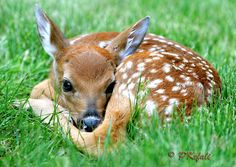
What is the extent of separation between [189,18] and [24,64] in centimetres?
299

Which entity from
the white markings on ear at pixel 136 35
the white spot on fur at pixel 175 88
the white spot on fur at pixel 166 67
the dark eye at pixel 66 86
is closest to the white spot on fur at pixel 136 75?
the white spot on fur at pixel 166 67

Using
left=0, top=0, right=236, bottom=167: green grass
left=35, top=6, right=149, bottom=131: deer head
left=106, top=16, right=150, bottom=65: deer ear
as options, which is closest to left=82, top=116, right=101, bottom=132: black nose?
left=35, top=6, right=149, bottom=131: deer head

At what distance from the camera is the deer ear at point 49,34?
6.03m

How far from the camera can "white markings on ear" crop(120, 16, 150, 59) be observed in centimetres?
607

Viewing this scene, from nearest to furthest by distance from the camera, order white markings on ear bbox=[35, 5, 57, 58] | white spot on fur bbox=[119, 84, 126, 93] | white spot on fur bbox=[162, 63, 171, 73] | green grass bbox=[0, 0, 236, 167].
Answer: green grass bbox=[0, 0, 236, 167]
white spot on fur bbox=[162, 63, 171, 73]
white spot on fur bbox=[119, 84, 126, 93]
white markings on ear bbox=[35, 5, 57, 58]

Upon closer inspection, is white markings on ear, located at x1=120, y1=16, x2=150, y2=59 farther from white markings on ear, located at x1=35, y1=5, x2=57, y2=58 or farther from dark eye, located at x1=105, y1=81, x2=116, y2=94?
white markings on ear, located at x1=35, y1=5, x2=57, y2=58

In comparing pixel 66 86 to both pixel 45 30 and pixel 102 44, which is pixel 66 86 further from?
pixel 102 44

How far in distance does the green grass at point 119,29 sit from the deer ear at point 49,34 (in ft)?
1.37

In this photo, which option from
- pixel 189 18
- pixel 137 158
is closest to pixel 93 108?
pixel 137 158

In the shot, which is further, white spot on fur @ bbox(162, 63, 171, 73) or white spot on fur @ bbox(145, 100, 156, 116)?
white spot on fur @ bbox(162, 63, 171, 73)

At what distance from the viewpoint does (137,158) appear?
4.10 meters

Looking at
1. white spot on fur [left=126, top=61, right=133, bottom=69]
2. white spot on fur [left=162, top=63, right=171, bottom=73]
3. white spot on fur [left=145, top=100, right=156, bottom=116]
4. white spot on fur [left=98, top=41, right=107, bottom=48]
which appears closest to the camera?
white spot on fur [left=145, top=100, right=156, bottom=116]

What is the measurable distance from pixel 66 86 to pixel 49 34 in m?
0.59

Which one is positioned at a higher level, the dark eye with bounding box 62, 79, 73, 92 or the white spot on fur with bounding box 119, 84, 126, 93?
the white spot on fur with bounding box 119, 84, 126, 93
